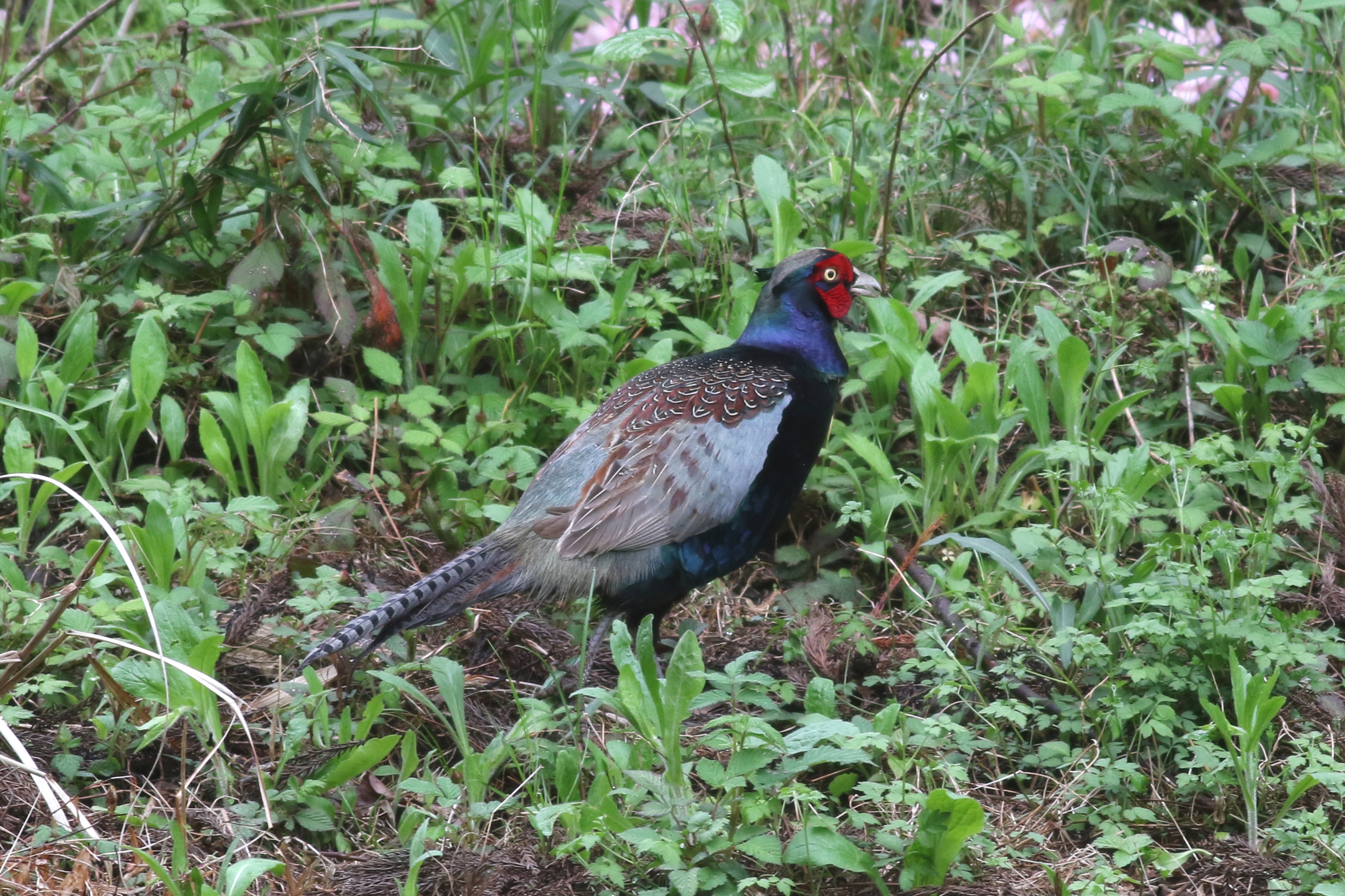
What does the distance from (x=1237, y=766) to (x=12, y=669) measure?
2.84m

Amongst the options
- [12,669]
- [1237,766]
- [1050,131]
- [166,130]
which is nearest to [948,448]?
[1237,766]

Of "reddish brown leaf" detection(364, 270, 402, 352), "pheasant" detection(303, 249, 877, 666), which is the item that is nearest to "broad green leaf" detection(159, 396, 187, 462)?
"reddish brown leaf" detection(364, 270, 402, 352)

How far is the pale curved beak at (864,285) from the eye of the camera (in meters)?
4.57

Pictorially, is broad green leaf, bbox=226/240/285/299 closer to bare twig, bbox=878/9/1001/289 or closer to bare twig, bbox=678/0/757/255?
bare twig, bbox=678/0/757/255

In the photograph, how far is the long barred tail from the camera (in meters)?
3.52

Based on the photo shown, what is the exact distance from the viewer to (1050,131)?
18.3ft

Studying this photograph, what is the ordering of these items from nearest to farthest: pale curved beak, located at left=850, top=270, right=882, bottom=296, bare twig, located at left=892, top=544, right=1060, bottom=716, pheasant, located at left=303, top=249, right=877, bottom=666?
1. bare twig, located at left=892, top=544, right=1060, bottom=716
2. pheasant, located at left=303, top=249, right=877, bottom=666
3. pale curved beak, located at left=850, top=270, right=882, bottom=296

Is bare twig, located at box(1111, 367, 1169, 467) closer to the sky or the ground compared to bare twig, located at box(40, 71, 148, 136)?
closer to the ground

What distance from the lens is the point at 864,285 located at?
4.58 m

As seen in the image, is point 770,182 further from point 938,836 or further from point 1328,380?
point 938,836

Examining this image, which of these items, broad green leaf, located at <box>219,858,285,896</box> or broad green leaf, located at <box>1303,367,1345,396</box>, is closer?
broad green leaf, located at <box>219,858,285,896</box>

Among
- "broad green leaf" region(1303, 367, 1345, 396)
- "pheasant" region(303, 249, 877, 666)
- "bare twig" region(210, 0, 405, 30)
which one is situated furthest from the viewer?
"bare twig" region(210, 0, 405, 30)

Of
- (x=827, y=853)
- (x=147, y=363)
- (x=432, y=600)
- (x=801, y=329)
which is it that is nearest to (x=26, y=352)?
(x=147, y=363)

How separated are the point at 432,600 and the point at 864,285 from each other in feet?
6.04
